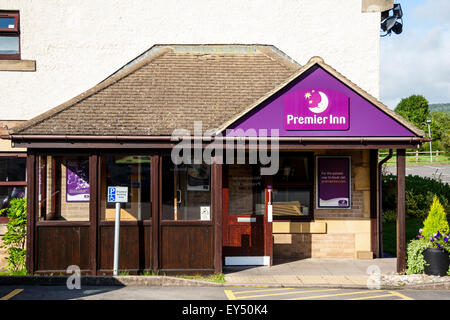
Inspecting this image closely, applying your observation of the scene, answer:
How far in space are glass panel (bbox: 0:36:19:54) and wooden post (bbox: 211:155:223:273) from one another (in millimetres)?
6588

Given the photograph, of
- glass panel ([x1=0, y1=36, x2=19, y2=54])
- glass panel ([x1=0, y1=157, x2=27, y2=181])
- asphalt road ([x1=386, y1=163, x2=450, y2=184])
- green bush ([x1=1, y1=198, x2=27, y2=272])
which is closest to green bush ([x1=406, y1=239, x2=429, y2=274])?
green bush ([x1=1, y1=198, x2=27, y2=272])

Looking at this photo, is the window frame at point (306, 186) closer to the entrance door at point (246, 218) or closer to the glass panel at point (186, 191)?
the entrance door at point (246, 218)

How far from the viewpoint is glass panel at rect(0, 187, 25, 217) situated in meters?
13.4

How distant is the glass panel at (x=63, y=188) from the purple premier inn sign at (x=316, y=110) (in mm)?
4436

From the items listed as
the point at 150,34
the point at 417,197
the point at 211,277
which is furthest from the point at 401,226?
the point at 417,197

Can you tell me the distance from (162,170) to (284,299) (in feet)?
12.8

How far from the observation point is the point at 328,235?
13.3 meters

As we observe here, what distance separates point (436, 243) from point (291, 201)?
11.7 ft

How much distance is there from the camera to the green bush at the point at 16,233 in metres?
11.7

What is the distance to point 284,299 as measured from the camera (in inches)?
365

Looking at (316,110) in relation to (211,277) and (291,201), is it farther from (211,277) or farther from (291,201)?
(211,277)

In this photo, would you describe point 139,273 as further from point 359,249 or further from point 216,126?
point 359,249

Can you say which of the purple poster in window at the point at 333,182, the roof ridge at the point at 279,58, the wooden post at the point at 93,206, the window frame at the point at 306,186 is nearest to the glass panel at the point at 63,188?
the wooden post at the point at 93,206
